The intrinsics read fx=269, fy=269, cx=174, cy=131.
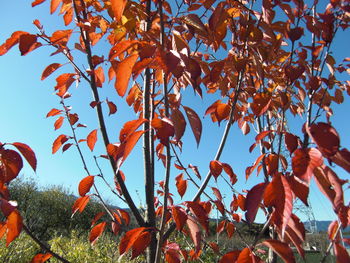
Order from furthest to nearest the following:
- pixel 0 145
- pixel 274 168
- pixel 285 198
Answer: pixel 274 168 → pixel 0 145 → pixel 285 198

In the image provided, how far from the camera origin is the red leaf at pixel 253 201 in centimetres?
56

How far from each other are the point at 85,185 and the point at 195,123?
0.65 metres

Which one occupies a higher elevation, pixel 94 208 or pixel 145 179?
pixel 145 179

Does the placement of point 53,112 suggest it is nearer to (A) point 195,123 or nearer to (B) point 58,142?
(B) point 58,142

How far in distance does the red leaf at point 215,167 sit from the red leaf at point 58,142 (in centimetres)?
86

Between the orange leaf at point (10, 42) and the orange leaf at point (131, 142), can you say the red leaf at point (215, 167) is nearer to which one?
the orange leaf at point (131, 142)

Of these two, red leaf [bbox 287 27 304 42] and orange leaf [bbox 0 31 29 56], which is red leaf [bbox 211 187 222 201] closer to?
red leaf [bbox 287 27 304 42]

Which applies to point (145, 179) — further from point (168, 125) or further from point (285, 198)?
point (285, 198)

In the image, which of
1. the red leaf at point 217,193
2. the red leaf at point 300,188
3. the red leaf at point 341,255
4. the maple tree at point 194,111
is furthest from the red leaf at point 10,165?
the red leaf at point 217,193

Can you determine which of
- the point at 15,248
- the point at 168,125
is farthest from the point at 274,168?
the point at 15,248

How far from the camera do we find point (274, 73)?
4.42 ft

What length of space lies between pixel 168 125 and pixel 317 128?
0.31 meters

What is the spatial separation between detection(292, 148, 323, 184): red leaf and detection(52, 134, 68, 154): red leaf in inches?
48.1

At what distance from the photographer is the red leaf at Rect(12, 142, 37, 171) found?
707 millimetres
